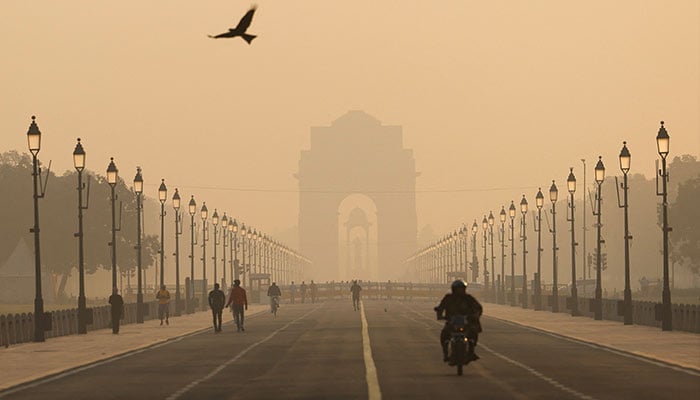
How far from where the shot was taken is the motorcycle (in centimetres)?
3297

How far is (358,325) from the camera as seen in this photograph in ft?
235

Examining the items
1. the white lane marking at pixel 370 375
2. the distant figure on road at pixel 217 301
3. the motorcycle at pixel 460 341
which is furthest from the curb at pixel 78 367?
the motorcycle at pixel 460 341

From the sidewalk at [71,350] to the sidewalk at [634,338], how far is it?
13.1 m

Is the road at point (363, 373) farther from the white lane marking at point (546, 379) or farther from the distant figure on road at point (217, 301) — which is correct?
the distant figure on road at point (217, 301)

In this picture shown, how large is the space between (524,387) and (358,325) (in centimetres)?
4250

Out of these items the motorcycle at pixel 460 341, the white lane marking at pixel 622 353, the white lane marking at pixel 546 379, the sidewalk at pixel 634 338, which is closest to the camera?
the white lane marking at pixel 546 379

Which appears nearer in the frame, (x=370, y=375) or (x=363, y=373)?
(x=370, y=375)

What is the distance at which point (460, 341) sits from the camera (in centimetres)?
3306

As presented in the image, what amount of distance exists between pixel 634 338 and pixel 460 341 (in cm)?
1919

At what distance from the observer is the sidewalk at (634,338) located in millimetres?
39622

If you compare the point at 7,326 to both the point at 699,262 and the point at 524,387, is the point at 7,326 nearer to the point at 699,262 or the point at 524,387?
the point at 524,387

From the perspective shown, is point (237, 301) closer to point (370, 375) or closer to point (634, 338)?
point (634, 338)

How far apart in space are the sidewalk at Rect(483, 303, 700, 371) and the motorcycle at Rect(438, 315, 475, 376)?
447 centimetres

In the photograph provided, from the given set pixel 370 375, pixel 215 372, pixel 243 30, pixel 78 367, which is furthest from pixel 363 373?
pixel 243 30
